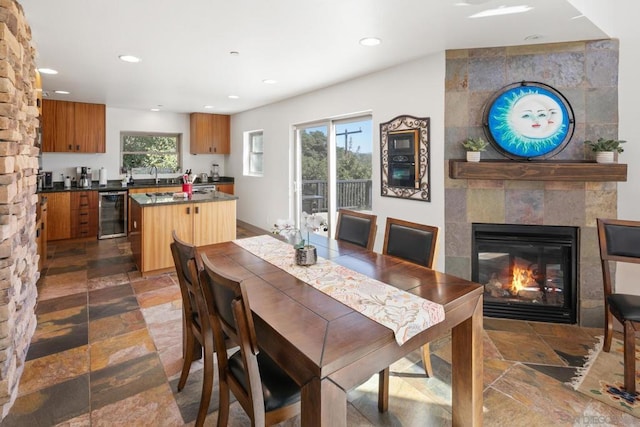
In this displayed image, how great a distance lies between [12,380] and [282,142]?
14.2 feet

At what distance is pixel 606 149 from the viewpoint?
268 centimetres

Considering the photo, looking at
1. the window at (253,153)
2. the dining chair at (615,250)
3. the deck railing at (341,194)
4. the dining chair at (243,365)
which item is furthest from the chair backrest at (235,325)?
the window at (253,153)

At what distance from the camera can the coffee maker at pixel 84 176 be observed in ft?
19.2

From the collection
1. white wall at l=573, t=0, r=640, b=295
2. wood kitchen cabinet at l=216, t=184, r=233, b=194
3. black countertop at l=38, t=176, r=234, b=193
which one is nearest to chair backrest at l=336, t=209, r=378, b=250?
white wall at l=573, t=0, r=640, b=295

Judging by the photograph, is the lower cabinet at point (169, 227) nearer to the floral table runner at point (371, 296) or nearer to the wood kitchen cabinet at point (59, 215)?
the wood kitchen cabinet at point (59, 215)

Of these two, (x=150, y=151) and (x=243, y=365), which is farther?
(x=150, y=151)

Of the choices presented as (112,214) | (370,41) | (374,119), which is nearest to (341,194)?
(374,119)

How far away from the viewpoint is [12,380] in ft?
6.33

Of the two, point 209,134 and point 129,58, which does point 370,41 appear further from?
point 209,134

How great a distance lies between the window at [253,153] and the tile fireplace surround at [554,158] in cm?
404

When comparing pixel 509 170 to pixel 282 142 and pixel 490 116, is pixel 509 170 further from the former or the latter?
pixel 282 142

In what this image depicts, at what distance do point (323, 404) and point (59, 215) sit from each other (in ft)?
19.7

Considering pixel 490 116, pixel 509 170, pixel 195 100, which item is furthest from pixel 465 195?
pixel 195 100

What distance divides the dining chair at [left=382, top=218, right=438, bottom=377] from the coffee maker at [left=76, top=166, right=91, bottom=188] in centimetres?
564
